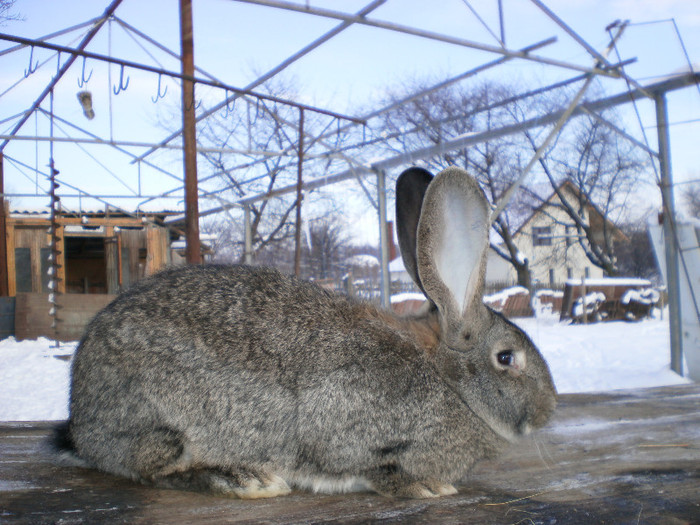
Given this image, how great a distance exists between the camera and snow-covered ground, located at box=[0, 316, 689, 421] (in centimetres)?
474

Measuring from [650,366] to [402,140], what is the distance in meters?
5.53

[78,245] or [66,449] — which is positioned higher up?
[78,245]

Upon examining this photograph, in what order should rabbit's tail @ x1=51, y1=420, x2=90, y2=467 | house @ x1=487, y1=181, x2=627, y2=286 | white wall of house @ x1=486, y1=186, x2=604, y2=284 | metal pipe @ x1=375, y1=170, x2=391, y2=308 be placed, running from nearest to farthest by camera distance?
rabbit's tail @ x1=51, y1=420, x2=90, y2=467 → metal pipe @ x1=375, y1=170, x2=391, y2=308 → house @ x1=487, y1=181, x2=627, y2=286 → white wall of house @ x1=486, y1=186, x2=604, y2=284

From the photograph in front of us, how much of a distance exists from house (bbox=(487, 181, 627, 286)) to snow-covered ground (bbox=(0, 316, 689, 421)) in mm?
6486

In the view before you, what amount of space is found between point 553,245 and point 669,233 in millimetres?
12807

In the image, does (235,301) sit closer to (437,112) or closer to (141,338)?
(141,338)

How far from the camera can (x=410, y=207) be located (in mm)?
2066

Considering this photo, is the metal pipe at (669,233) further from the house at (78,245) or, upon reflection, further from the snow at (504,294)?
the house at (78,245)

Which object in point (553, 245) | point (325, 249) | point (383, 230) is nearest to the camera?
point (383, 230)

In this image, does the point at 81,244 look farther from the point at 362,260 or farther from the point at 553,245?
the point at 553,245

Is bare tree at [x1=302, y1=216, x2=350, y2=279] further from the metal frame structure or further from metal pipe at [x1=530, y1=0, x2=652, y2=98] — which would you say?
metal pipe at [x1=530, y1=0, x2=652, y2=98]

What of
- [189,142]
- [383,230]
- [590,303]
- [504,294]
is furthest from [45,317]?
[590,303]

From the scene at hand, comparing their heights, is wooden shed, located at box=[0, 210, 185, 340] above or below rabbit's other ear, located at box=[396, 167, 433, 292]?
above

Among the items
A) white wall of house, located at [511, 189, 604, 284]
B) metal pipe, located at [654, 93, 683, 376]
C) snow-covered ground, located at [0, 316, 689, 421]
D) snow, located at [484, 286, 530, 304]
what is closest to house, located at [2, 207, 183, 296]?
snow-covered ground, located at [0, 316, 689, 421]
